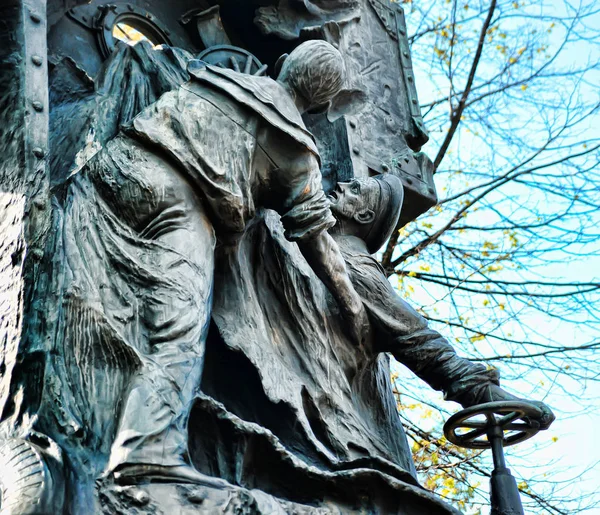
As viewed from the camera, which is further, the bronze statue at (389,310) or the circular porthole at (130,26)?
the circular porthole at (130,26)

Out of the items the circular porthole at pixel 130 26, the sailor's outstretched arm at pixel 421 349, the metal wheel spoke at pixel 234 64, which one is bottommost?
the sailor's outstretched arm at pixel 421 349

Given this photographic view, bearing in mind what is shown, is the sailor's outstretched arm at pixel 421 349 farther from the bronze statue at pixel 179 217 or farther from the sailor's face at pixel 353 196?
the sailor's face at pixel 353 196

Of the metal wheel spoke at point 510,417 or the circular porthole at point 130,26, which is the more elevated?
the circular porthole at point 130,26

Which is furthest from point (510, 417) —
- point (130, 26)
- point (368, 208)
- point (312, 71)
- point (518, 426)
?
point (130, 26)

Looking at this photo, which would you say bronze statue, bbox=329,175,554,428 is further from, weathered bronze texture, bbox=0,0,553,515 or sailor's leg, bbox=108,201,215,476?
sailor's leg, bbox=108,201,215,476

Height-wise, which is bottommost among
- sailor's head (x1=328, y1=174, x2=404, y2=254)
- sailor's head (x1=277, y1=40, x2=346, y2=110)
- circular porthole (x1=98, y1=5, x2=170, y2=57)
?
sailor's head (x1=328, y1=174, x2=404, y2=254)

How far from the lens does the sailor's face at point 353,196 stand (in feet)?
→ 18.2

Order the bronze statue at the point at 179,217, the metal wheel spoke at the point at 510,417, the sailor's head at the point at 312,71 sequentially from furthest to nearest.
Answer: the sailor's head at the point at 312,71 < the metal wheel spoke at the point at 510,417 < the bronze statue at the point at 179,217

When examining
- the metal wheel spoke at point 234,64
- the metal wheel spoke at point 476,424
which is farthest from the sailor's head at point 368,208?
the metal wheel spoke at point 476,424

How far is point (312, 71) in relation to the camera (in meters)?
5.08

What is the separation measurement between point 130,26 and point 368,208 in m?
1.65

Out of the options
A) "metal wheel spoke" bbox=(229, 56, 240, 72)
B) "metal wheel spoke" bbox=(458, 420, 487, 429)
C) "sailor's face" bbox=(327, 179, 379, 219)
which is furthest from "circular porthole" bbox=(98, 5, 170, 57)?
"metal wheel spoke" bbox=(458, 420, 487, 429)

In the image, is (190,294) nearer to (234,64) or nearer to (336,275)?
(336,275)

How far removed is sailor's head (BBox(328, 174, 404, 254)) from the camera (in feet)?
18.3
